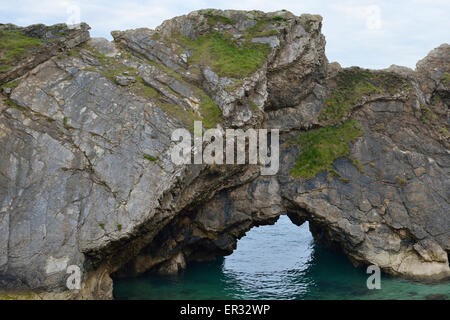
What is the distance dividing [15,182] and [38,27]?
35.4 feet

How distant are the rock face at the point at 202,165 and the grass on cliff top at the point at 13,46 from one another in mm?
336

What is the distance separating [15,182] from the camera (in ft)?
72.0

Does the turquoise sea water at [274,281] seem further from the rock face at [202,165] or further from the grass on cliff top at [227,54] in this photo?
the grass on cliff top at [227,54]

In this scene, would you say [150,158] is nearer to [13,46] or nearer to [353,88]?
[13,46]

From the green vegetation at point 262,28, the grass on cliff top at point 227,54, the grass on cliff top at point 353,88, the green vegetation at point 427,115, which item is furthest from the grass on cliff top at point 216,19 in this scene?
the green vegetation at point 427,115

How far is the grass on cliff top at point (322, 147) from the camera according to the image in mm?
31141

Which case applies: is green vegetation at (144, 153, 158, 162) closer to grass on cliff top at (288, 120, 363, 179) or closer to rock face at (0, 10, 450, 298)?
rock face at (0, 10, 450, 298)

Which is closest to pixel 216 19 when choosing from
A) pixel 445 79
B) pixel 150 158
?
pixel 150 158

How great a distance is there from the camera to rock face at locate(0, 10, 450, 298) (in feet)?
72.6

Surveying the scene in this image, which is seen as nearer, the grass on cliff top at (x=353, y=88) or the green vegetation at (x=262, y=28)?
the green vegetation at (x=262, y=28)

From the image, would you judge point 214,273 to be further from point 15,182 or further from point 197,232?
point 15,182

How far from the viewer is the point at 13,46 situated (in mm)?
25438

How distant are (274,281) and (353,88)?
16170 mm

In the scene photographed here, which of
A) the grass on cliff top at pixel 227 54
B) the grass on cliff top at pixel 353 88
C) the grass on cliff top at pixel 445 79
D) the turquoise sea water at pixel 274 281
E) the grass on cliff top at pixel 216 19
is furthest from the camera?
the grass on cliff top at pixel 445 79
